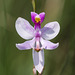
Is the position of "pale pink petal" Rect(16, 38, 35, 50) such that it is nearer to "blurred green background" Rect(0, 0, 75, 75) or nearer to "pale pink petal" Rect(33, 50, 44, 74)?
"pale pink petal" Rect(33, 50, 44, 74)

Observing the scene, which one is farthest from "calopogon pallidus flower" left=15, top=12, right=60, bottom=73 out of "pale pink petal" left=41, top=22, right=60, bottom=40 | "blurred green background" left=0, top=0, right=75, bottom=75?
"blurred green background" left=0, top=0, right=75, bottom=75

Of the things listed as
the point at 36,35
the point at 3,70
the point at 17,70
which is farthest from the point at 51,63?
the point at 36,35

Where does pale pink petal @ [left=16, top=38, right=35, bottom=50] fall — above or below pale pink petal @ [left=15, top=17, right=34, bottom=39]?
below

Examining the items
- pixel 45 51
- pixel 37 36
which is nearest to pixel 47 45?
pixel 37 36

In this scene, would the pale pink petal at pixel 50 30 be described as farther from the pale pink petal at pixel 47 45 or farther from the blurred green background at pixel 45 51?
the blurred green background at pixel 45 51

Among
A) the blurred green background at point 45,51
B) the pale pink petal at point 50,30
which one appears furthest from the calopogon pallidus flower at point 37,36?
the blurred green background at point 45,51

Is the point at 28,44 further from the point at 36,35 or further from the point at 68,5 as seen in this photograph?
the point at 68,5

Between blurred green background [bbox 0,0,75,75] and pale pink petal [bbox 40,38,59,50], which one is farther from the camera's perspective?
blurred green background [bbox 0,0,75,75]

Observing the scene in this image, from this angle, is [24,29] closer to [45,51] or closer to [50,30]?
[50,30]
